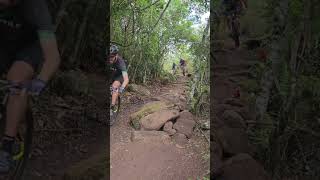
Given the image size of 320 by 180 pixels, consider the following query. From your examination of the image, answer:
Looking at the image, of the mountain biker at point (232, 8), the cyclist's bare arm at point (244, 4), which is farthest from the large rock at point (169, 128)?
the cyclist's bare arm at point (244, 4)

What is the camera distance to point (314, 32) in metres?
3.92

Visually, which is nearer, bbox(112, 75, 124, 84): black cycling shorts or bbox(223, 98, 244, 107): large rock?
bbox(112, 75, 124, 84): black cycling shorts

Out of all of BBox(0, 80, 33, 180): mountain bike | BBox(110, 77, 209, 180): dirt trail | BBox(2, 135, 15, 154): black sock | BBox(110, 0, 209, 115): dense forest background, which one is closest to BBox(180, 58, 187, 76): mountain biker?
BBox(110, 0, 209, 115): dense forest background

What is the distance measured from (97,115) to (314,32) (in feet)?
7.92

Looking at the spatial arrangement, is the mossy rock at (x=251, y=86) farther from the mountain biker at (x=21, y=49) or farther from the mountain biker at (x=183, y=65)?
the mountain biker at (x=21, y=49)

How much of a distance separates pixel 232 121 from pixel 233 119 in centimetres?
2

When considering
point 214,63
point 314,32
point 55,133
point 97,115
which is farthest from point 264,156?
point 55,133

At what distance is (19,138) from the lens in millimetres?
2268

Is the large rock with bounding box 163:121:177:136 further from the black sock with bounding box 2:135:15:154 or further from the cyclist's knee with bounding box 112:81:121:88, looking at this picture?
the black sock with bounding box 2:135:15:154

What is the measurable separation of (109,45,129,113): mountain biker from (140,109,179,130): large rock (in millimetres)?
227

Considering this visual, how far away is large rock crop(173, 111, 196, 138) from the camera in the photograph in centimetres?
273

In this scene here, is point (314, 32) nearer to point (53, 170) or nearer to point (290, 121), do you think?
point (290, 121)

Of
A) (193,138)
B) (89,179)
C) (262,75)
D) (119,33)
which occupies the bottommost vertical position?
(89,179)

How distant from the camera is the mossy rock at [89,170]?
2596 mm
